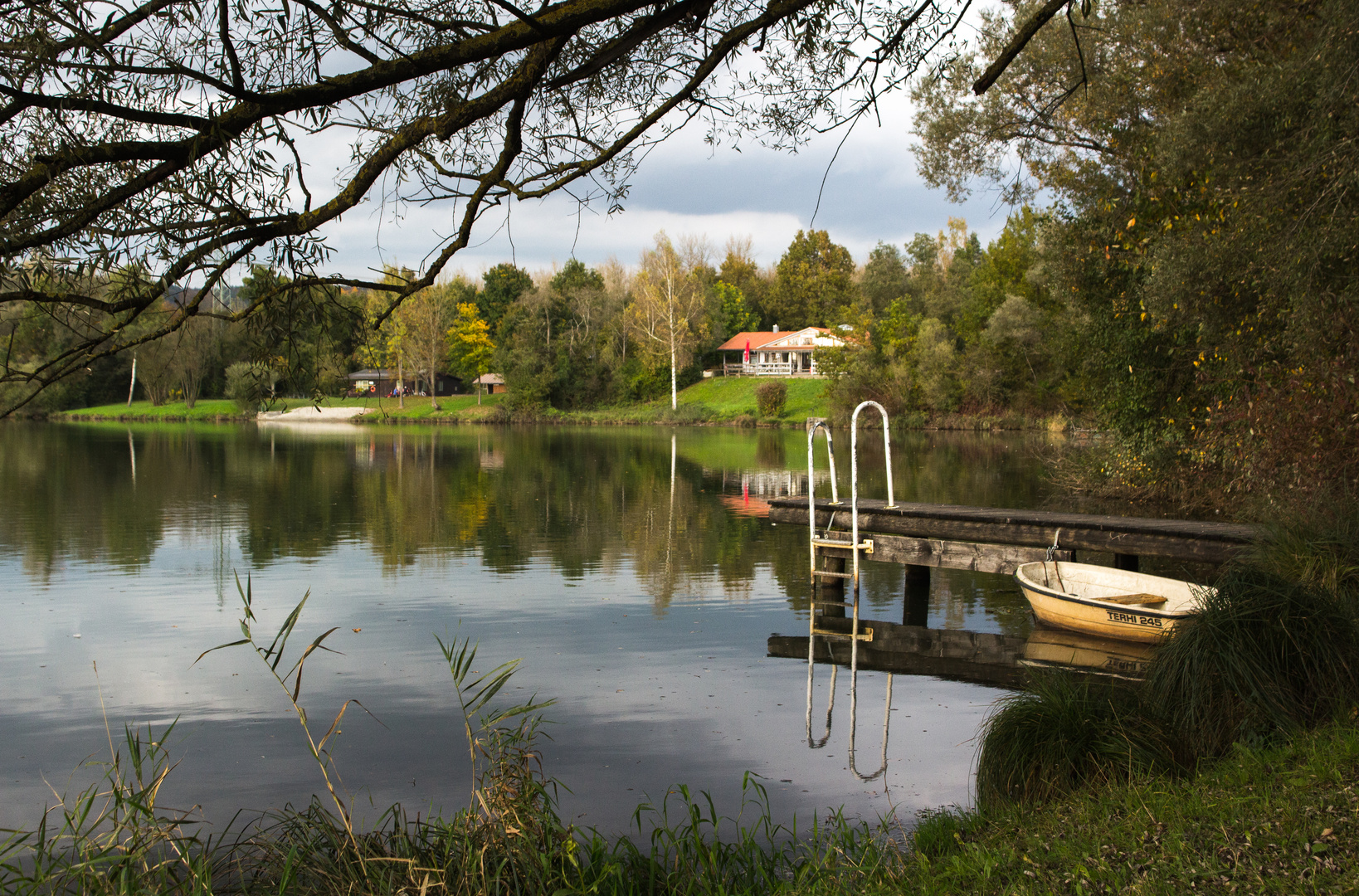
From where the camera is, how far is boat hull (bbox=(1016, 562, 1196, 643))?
1023 centimetres

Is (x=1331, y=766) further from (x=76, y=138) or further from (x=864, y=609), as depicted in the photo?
(x=864, y=609)

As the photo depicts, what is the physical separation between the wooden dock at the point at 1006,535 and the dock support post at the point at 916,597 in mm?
73

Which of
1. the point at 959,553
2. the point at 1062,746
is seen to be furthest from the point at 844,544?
the point at 1062,746

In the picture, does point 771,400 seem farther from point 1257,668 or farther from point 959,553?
point 1257,668

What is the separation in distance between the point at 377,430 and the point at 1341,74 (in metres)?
60.8

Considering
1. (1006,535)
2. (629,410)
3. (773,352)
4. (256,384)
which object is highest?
(773,352)

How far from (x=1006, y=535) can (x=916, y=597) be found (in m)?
1.34

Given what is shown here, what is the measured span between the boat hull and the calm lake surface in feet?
3.08

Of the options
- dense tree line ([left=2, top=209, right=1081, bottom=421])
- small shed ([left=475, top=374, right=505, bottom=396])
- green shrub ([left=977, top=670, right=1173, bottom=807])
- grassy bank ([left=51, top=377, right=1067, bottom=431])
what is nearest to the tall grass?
green shrub ([left=977, top=670, right=1173, bottom=807])

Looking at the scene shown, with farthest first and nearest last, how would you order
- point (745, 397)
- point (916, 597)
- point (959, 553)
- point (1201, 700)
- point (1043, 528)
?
point (745, 397), point (916, 597), point (959, 553), point (1043, 528), point (1201, 700)

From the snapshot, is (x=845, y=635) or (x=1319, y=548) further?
(x=845, y=635)

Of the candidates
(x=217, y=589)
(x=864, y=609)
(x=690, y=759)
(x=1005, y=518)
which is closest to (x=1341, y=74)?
(x=1005, y=518)

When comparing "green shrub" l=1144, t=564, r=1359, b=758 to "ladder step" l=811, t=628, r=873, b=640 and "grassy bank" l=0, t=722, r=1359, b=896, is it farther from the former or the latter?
"ladder step" l=811, t=628, r=873, b=640

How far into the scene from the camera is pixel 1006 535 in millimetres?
12555
